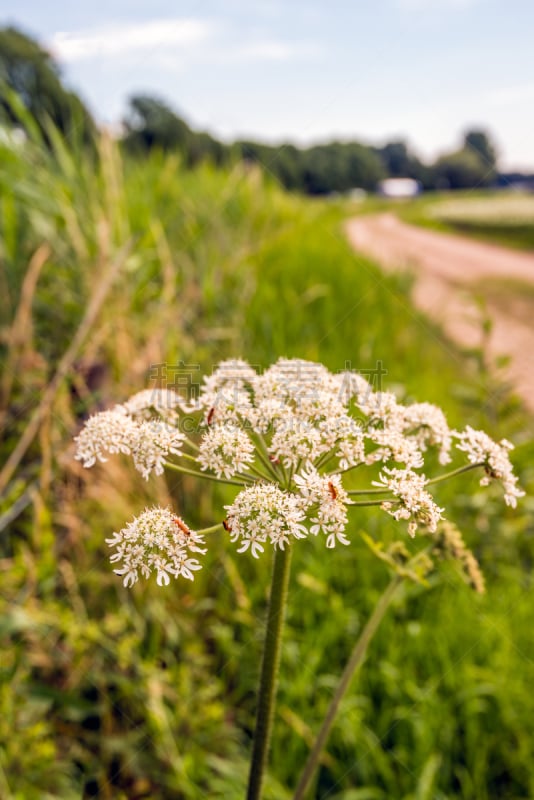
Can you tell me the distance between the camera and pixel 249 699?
2.96 m

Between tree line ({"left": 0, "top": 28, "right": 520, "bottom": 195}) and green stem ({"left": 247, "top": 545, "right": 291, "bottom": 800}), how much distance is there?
3.36 metres

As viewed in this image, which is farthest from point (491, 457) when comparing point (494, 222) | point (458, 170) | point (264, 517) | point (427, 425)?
point (458, 170)

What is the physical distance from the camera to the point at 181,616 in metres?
3.13

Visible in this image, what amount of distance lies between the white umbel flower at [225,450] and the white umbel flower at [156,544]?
19 cm

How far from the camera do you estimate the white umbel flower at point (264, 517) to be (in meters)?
1.11

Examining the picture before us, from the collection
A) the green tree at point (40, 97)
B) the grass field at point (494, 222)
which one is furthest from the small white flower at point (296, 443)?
the grass field at point (494, 222)

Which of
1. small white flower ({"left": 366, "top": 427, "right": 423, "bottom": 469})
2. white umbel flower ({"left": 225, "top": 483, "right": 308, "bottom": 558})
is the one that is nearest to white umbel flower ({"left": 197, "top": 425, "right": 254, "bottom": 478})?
white umbel flower ({"left": 225, "top": 483, "right": 308, "bottom": 558})

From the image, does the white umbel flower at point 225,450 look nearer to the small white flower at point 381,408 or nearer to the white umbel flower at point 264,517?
the white umbel flower at point 264,517

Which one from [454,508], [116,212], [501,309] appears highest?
[501,309]

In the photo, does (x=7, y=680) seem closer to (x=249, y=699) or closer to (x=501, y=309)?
(x=249, y=699)

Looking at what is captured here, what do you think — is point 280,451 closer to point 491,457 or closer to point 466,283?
point 491,457

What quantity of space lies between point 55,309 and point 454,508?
288 cm

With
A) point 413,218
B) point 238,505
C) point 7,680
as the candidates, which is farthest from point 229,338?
point 413,218

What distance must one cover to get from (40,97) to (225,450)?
6.74 meters
